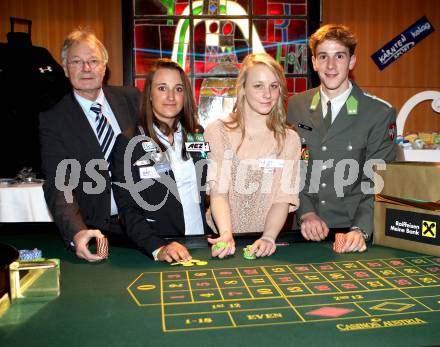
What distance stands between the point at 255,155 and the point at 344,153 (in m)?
0.55

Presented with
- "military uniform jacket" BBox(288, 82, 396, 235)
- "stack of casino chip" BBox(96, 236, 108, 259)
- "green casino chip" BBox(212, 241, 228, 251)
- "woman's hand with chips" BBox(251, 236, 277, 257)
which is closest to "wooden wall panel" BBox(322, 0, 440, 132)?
"military uniform jacket" BBox(288, 82, 396, 235)

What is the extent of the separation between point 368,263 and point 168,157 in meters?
1.07

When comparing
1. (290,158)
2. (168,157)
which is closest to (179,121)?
(168,157)

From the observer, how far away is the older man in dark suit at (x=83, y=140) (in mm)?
2211

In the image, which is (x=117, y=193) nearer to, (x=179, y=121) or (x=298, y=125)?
(x=179, y=121)

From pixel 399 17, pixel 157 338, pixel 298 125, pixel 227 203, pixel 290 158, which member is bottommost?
pixel 157 338

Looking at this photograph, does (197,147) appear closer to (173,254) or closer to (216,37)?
(173,254)

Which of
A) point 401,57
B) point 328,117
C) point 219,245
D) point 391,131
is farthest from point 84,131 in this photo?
point 401,57

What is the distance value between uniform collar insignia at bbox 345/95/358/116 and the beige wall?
3600 millimetres

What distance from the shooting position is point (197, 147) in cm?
229

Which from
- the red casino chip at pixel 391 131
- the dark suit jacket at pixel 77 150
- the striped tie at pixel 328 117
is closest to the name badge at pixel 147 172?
the dark suit jacket at pixel 77 150

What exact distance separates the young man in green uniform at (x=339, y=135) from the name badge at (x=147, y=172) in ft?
2.52

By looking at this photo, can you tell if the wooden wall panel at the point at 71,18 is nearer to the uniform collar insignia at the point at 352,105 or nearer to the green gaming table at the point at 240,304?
the uniform collar insignia at the point at 352,105

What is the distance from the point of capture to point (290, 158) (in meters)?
2.26
